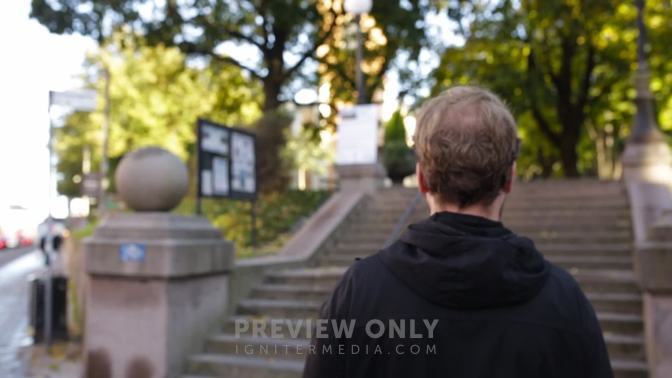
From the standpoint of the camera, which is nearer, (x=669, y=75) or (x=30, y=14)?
(x=30, y=14)

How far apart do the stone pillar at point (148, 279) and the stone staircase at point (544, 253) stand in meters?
0.43

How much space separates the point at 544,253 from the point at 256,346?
13.3ft

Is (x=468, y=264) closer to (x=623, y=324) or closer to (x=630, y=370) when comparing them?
(x=630, y=370)

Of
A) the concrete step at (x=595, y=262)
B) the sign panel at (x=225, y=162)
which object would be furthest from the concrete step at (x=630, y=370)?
the sign panel at (x=225, y=162)

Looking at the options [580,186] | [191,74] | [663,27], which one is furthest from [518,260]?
[191,74]

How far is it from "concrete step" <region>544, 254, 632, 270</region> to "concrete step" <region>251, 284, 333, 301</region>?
295 centimetres

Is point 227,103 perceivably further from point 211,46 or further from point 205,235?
point 205,235

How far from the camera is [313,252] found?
9.12 meters

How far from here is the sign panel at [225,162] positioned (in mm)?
8844

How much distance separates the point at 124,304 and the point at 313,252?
11.8ft

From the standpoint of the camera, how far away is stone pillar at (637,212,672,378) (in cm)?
Answer: 504

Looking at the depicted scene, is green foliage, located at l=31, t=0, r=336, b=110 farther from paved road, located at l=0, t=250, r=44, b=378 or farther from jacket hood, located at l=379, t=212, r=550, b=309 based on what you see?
jacket hood, located at l=379, t=212, r=550, b=309

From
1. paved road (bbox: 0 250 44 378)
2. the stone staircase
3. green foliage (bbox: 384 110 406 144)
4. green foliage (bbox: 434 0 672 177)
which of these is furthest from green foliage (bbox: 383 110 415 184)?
paved road (bbox: 0 250 44 378)

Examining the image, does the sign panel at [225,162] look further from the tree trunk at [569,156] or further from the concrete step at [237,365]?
the tree trunk at [569,156]
